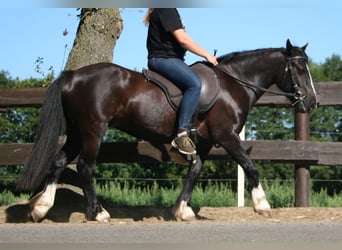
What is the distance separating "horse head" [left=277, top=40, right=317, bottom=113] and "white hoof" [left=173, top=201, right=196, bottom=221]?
196 cm

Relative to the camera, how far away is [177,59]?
323 inches

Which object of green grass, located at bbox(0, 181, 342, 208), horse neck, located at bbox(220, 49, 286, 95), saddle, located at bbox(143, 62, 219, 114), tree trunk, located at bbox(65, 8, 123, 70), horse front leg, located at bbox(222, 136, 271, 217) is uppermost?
tree trunk, located at bbox(65, 8, 123, 70)

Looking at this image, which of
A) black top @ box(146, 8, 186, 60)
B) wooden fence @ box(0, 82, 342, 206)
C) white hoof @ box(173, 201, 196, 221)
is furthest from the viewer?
wooden fence @ box(0, 82, 342, 206)

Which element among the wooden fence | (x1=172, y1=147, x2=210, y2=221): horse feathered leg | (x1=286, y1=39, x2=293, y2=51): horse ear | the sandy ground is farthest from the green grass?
(x1=286, y1=39, x2=293, y2=51): horse ear

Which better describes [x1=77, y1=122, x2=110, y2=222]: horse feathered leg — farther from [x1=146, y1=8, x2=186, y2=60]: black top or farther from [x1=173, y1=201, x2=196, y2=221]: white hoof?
[x1=146, y1=8, x2=186, y2=60]: black top

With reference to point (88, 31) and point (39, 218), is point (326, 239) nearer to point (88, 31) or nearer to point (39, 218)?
point (39, 218)

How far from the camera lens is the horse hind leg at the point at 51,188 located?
7.93 meters

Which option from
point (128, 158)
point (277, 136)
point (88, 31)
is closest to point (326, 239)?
point (128, 158)

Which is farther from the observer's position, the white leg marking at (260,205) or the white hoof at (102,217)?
the white leg marking at (260,205)

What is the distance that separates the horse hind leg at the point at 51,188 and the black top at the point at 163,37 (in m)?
1.60

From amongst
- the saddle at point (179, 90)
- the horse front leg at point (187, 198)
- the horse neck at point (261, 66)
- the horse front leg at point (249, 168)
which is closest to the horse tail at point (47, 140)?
the saddle at point (179, 90)

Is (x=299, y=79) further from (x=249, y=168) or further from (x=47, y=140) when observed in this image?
(x=47, y=140)

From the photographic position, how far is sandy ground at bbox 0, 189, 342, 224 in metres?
8.32

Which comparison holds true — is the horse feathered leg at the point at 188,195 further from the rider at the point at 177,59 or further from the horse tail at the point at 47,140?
the horse tail at the point at 47,140
